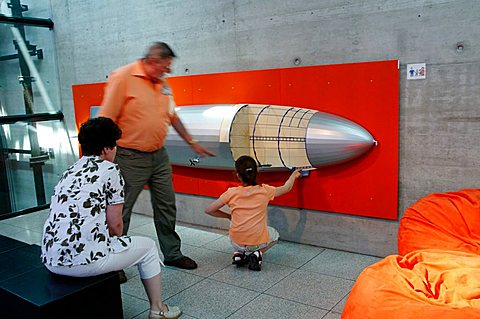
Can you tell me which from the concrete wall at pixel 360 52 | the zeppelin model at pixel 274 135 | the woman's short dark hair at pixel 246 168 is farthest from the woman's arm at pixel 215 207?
the concrete wall at pixel 360 52

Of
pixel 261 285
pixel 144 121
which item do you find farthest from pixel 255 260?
pixel 144 121

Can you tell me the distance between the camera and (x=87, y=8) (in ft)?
16.7

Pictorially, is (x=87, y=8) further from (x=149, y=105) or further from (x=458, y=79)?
(x=458, y=79)

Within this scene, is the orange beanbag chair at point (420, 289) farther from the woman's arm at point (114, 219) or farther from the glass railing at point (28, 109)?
the glass railing at point (28, 109)

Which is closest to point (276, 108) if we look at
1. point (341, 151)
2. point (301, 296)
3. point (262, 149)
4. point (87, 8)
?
point (262, 149)

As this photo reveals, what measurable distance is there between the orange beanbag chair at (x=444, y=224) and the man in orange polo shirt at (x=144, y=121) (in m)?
1.48

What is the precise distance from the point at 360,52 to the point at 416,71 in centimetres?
42

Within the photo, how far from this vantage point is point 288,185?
3359 millimetres

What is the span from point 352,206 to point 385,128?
0.64m

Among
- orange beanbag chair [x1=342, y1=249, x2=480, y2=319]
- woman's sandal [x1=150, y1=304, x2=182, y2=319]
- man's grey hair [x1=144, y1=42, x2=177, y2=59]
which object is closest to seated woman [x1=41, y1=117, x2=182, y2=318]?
woman's sandal [x1=150, y1=304, x2=182, y2=319]

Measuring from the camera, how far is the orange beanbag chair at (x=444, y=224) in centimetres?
241

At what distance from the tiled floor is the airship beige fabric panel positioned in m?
0.74

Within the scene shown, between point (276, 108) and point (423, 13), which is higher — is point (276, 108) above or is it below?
below

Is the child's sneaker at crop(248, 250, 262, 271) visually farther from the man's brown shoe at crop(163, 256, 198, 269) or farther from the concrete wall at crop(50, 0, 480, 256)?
the concrete wall at crop(50, 0, 480, 256)
